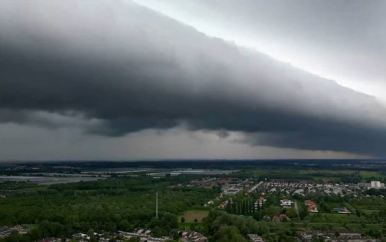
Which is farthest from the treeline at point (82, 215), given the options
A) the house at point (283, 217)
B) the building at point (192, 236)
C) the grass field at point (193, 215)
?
the house at point (283, 217)

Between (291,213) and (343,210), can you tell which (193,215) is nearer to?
(291,213)

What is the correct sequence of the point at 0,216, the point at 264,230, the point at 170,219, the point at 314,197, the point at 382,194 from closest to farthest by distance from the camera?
the point at 264,230, the point at 170,219, the point at 0,216, the point at 314,197, the point at 382,194

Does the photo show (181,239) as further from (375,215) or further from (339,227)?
(375,215)

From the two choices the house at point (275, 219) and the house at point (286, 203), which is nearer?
the house at point (275, 219)

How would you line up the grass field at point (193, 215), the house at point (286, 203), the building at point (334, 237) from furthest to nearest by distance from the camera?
the house at point (286, 203)
the grass field at point (193, 215)
the building at point (334, 237)

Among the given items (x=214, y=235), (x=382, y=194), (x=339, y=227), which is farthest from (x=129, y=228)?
(x=382, y=194)

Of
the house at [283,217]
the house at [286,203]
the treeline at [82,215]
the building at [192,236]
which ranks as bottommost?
the building at [192,236]

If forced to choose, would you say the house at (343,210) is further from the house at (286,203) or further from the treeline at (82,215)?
the treeline at (82,215)

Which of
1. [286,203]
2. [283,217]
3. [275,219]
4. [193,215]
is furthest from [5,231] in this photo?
[286,203]

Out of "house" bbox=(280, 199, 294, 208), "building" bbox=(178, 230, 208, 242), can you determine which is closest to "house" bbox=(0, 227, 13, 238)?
"building" bbox=(178, 230, 208, 242)

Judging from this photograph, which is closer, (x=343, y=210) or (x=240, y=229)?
(x=240, y=229)

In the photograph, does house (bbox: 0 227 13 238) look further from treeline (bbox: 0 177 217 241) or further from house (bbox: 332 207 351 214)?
house (bbox: 332 207 351 214)
